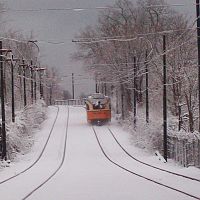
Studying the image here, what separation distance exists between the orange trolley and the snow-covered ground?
133 cm

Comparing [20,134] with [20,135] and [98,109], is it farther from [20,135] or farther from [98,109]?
[98,109]

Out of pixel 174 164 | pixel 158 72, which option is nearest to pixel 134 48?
pixel 158 72

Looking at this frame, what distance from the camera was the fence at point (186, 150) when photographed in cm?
3052

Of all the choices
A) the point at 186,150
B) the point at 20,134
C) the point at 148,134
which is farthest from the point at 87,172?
the point at 20,134

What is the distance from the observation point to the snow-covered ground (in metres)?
16.8

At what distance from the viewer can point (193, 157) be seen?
31.1 metres

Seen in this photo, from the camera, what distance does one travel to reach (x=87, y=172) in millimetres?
27734

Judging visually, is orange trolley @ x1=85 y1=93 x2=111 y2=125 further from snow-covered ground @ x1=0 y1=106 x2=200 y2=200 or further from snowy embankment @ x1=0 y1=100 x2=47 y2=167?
snowy embankment @ x1=0 y1=100 x2=47 y2=167

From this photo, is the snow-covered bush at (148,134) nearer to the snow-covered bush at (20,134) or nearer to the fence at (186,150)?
the fence at (186,150)

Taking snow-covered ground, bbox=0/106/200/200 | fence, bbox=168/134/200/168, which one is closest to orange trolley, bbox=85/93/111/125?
snow-covered ground, bbox=0/106/200/200

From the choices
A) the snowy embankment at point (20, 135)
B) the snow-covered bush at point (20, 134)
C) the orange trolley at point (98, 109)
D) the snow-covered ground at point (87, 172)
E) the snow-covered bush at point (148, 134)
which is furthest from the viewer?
the orange trolley at point (98, 109)

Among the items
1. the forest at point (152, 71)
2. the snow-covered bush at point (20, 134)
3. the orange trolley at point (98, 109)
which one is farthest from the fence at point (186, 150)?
the orange trolley at point (98, 109)

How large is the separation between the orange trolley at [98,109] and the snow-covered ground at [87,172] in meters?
1.33

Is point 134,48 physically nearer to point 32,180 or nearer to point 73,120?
point 73,120
